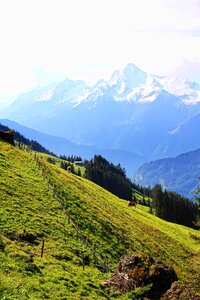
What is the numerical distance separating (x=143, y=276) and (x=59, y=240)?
1308 centimetres

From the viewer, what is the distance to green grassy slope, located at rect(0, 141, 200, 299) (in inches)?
1066

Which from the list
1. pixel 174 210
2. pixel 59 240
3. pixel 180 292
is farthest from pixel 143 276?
pixel 174 210

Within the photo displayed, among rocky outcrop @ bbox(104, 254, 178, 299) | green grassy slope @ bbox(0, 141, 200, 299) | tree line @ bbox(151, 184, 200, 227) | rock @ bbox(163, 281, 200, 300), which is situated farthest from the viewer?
tree line @ bbox(151, 184, 200, 227)

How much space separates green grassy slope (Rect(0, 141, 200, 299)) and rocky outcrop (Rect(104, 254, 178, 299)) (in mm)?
1336

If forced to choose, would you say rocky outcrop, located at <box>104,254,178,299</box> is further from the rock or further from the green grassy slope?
the green grassy slope

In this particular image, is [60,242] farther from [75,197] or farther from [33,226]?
[75,197]

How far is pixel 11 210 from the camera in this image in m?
42.7

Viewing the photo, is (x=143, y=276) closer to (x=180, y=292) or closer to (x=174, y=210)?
(x=180, y=292)

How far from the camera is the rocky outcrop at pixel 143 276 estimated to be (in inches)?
1164

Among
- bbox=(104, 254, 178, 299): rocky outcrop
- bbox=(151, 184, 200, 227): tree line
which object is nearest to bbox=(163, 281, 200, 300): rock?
bbox=(104, 254, 178, 299): rocky outcrop

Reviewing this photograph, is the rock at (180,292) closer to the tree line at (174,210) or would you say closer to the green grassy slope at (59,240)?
the green grassy slope at (59,240)

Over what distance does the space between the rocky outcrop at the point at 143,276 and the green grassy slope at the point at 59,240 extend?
134 cm

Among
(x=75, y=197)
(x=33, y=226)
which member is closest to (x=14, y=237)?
(x=33, y=226)

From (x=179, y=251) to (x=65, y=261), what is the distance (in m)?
38.3
